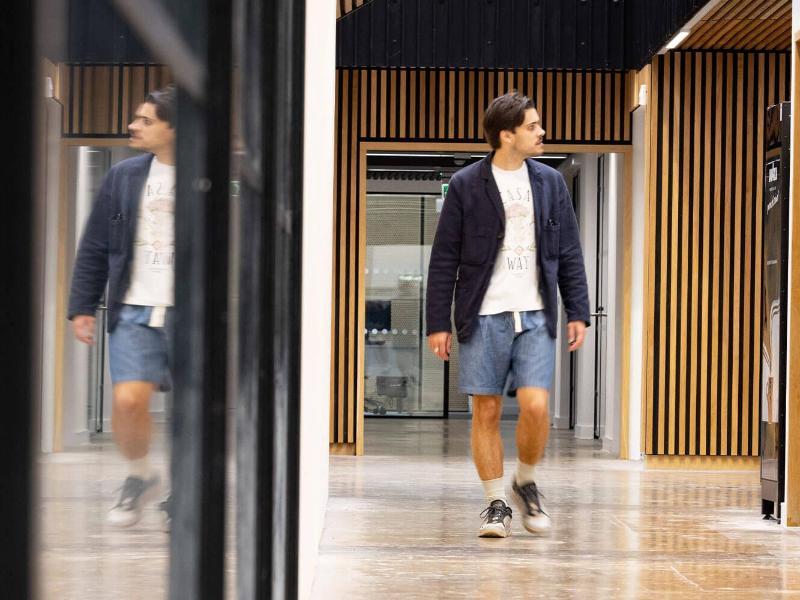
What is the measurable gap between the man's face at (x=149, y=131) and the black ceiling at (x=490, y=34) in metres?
7.56

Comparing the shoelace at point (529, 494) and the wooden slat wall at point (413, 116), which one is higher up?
the wooden slat wall at point (413, 116)

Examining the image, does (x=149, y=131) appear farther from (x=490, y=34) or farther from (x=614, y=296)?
(x=614, y=296)

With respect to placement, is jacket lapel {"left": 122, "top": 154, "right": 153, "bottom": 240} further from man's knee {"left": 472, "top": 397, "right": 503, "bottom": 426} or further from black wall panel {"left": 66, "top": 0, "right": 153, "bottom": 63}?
man's knee {"left": 472, "top": 397, "right": 503, "bottom": 426}

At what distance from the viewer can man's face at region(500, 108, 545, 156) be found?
14.4ft

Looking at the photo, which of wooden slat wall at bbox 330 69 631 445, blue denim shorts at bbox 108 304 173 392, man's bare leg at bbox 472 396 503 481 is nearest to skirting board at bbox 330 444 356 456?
wooden slat wall at bbox 330 69 631 445

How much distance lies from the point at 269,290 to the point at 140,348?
797 mm

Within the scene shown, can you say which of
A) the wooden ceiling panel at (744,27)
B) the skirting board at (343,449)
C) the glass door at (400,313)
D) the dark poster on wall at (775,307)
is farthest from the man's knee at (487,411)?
the glass door at (400,313)

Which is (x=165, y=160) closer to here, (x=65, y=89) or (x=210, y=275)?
(x=210, y=275)

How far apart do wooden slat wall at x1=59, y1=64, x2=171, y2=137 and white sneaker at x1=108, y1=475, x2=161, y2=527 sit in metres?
0.21

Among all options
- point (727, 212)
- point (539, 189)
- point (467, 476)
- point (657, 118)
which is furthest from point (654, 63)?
point (539, 189)

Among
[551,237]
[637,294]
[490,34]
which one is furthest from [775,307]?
[490,34]

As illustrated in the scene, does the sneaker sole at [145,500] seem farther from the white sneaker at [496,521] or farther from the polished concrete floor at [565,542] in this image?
the white sneaker at [496,521]

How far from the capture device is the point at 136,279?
2.24 feet

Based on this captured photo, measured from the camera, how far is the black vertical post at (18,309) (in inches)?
15.9
